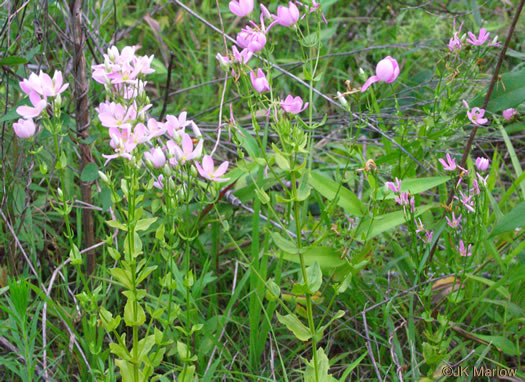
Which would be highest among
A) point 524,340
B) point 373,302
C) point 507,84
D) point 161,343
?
point 507,84

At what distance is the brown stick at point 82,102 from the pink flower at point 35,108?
1.53 feet

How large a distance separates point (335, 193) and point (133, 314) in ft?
2.43

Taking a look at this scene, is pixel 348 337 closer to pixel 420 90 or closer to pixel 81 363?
pixel 81 363

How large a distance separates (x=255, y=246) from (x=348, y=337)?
1.53 feet

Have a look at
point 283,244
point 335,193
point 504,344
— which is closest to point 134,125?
point 283,244

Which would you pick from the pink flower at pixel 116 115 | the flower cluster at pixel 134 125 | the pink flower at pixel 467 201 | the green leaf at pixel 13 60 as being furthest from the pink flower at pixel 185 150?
the pink flower at pixel 467 201

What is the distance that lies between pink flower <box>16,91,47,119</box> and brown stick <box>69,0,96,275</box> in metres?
0.47

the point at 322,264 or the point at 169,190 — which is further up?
the point at 169,190

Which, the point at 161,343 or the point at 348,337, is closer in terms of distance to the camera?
the point at 161,343

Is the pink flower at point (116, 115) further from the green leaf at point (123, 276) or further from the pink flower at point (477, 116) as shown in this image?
the pink flower at point (477, 116)

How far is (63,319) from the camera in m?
1.63

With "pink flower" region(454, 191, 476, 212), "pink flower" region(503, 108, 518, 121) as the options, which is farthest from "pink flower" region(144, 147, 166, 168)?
"pink flower" region(503, 108, 518, 121)

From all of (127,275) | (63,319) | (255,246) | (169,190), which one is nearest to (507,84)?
(255,246)

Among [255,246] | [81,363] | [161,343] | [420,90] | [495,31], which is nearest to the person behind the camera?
[161,343]
